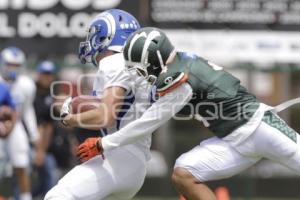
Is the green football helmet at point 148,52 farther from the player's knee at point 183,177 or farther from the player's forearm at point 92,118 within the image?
the player's knee at point 183,177

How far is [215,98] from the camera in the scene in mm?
5273

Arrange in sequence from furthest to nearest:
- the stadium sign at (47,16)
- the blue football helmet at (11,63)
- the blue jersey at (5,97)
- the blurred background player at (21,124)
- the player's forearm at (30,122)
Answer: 1. the stadium sign at (47,16)
2. the player's forearm at (30,122)
3. the blue football helmet at (11,63)
4. the blurred background player at (21,124)
5. the blue jersey at (5,97)

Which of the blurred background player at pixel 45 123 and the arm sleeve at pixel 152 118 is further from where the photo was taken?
the blurred background player at pixel 45 123

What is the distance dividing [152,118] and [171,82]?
219 millimetres

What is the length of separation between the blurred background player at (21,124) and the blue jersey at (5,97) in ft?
1.19

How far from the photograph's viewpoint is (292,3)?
10633mm

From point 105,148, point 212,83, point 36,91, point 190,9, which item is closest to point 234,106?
point 212,83

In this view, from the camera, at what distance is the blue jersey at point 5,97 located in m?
8.27

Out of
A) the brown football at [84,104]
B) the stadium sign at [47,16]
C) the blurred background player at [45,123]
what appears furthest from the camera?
the stadium sign at [47,16]

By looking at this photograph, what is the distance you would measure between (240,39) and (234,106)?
5379 millimetres

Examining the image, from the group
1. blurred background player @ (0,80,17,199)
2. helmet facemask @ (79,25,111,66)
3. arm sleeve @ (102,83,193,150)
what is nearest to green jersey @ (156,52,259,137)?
arm sleeve @ (102,83,193,150)

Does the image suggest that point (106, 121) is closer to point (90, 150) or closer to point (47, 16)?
point (90, 150)

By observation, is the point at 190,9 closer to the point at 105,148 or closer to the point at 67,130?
the point at 67,130

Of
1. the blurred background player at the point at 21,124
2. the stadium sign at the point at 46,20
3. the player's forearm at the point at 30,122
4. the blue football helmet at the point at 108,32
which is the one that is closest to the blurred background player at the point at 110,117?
the blue football helmet at the point at 108,32
